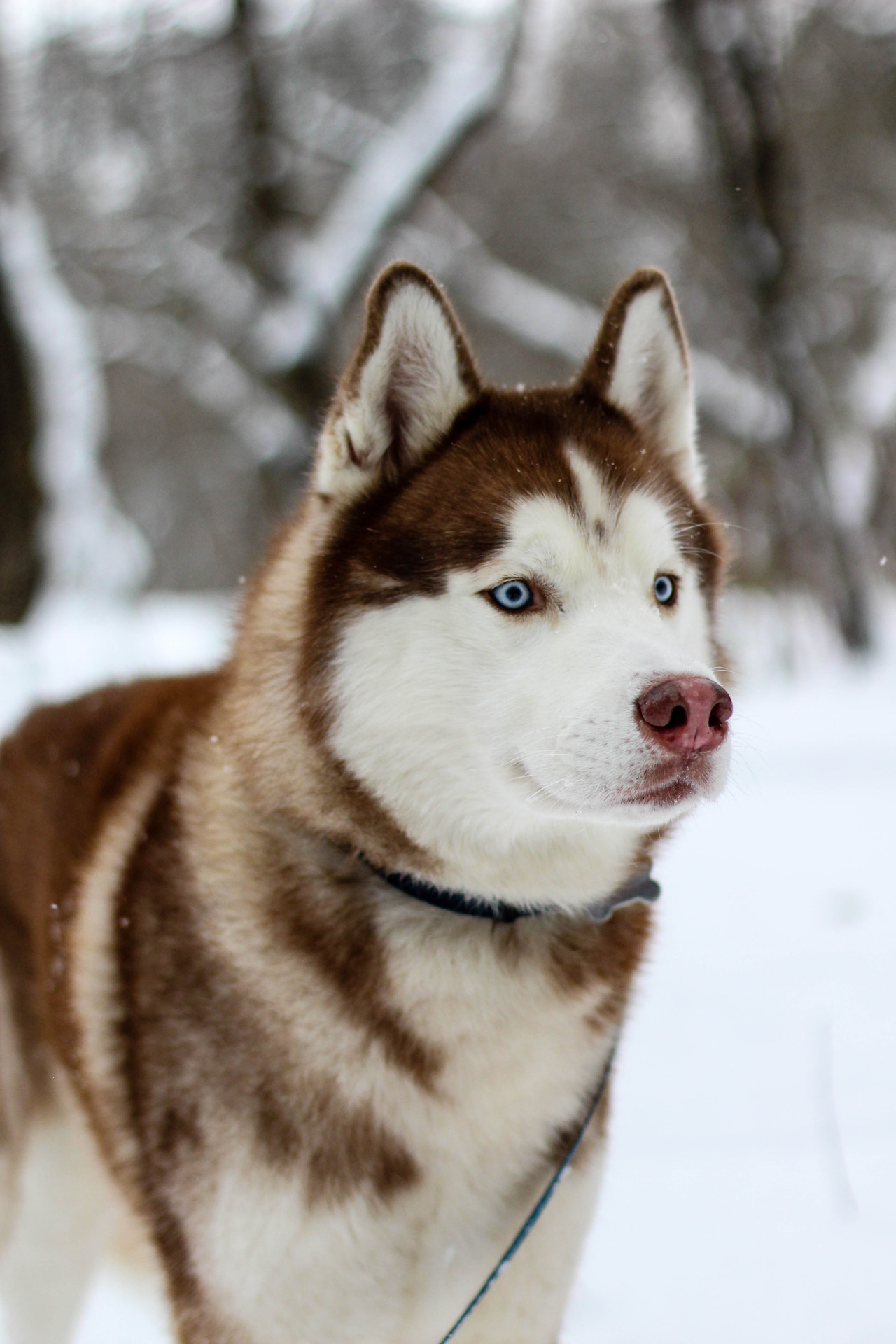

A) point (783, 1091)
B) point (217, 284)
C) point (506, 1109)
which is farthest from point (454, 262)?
point (506, 1109)

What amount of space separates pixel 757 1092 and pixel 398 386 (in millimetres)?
2119

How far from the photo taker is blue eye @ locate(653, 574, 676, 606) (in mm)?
1815

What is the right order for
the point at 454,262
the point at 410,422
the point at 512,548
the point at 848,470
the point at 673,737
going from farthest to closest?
the point at 454,262
the point at 848,470
the point at 410,422
the point at 512,548
the point at 673,737

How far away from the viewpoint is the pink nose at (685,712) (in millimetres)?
1469

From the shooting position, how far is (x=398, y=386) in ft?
6.20

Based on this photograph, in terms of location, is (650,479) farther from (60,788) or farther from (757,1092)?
(757,1092)

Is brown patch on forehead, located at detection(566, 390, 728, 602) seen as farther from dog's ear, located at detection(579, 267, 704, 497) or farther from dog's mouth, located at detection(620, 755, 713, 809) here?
dog's mouth, located at detection(620, 755, 713, 809)

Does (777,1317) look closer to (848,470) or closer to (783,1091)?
(783,1091)

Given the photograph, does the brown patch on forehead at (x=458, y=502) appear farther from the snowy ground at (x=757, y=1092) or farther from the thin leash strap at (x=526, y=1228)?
the thin leash strap at (x=526, y=1228)

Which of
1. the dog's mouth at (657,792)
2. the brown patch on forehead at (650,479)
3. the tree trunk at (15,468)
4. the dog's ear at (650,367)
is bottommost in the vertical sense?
the tree trunk at (15,468)

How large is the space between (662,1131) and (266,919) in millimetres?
1606

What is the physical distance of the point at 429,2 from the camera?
28.1 feet

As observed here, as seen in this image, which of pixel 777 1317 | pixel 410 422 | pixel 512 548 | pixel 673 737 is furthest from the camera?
pixel 777 1317

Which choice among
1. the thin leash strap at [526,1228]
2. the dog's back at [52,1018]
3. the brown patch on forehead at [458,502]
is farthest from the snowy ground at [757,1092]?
the brown patch on forehead at [458,502]
